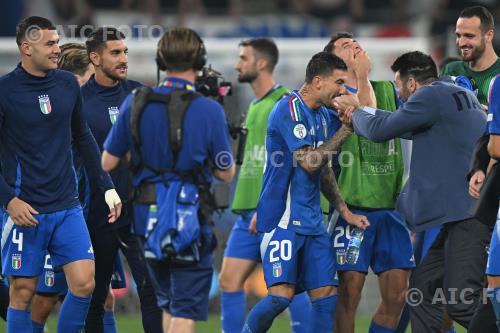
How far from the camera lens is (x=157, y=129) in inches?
263

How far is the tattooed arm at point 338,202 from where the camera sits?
26.3 feet

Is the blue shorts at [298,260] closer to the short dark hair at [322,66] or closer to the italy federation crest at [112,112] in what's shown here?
the short dark hair at [322,66]

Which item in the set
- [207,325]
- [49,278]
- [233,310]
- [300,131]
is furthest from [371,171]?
[207,325]

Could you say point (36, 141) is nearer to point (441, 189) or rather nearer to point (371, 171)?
point (371, 171)

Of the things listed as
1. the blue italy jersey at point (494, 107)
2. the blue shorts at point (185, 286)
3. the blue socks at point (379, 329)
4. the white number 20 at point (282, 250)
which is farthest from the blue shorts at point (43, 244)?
the blue italy jersey at point (494, 107)

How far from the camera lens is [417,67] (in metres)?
8.05

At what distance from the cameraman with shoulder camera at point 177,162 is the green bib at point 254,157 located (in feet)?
9.20

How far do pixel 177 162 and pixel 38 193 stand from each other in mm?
1435

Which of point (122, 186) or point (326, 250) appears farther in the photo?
point (122, 186)

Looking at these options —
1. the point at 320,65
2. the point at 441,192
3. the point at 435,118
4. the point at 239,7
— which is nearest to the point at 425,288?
the point at 441,192

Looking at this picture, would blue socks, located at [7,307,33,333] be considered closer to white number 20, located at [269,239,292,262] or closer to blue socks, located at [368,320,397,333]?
white number 20, located at [269,239,292,262]

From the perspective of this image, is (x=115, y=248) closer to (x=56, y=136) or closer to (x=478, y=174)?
(x=56, y=136)

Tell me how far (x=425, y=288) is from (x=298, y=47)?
7342 millimetres

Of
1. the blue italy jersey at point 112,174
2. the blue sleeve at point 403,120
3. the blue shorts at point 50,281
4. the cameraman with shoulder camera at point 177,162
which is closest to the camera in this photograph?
the cameraman with shoulder camera at point 177,162
